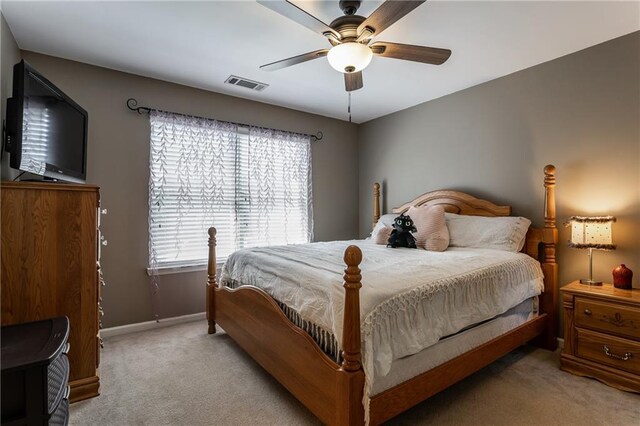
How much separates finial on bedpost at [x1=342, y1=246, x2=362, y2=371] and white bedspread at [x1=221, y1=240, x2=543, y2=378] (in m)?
0.05

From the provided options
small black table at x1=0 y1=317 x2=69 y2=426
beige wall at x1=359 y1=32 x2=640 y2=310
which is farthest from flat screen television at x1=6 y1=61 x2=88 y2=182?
beige wall at x1=359 y1=32 x2=640 y2=310

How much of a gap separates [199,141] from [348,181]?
2.21m

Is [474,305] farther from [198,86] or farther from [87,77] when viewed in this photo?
[87,77]

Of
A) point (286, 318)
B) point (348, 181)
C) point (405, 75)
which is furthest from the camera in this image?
point (348, 181)

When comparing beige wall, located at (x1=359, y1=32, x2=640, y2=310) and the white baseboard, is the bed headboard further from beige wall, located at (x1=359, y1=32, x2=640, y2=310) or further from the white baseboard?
the white baseboard

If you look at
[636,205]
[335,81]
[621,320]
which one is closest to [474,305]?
[621,320]

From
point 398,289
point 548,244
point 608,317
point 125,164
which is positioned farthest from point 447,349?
point 125,164

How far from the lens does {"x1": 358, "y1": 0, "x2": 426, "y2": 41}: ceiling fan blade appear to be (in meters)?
1.58

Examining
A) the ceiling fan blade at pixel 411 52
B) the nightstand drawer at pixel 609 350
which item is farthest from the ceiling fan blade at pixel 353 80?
the nightstand drawer at pixel 609 350

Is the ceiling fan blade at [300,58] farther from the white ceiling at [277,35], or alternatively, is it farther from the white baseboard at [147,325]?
the white baseboard at [147,325]

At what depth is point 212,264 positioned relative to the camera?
3029 millimetres

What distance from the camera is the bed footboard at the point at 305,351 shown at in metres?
1.38

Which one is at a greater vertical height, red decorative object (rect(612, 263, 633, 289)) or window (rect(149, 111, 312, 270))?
window (rect(149, 111, 312, 270))

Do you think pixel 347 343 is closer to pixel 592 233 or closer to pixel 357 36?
pixel 357 36
